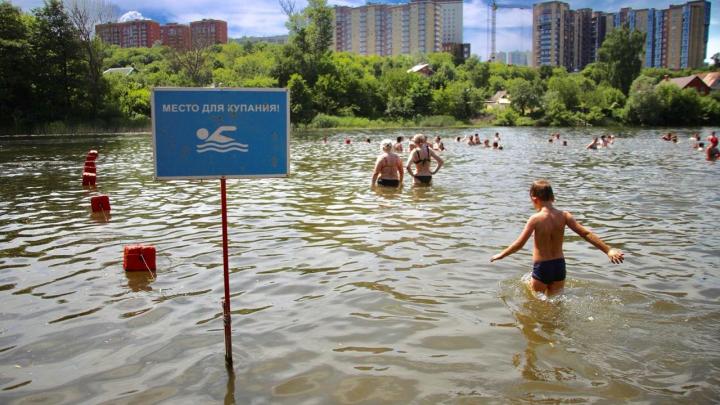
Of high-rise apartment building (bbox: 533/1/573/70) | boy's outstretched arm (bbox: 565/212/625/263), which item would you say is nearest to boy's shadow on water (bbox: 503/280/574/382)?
boy's outstretched arm (bbox: 565/212/625/263)

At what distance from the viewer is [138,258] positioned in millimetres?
7441

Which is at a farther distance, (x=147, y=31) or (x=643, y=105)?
(x=147, y=31)

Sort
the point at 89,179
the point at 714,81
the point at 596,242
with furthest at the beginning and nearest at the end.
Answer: the point at 714,81
the point at 89,179
the point at 596,242

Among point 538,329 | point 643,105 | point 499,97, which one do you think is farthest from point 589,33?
point 538,329

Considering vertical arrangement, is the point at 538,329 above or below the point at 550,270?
below

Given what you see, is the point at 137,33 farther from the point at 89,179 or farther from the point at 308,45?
the point at 89,179

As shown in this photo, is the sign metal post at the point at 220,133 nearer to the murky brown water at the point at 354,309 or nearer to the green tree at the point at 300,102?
the murky brown water at the point at 354,309

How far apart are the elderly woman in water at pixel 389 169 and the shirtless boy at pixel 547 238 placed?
8.71m

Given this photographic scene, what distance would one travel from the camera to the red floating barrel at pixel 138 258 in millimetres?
7383

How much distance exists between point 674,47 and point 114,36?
597ft

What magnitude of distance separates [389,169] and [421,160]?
1053 mm

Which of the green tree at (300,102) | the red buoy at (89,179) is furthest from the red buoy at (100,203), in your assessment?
the green tree at (300,102)

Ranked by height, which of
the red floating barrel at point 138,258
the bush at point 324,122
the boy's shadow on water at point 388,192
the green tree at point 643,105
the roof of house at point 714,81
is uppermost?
the roof of house at point 714,81

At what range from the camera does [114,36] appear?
183375 millimetres
